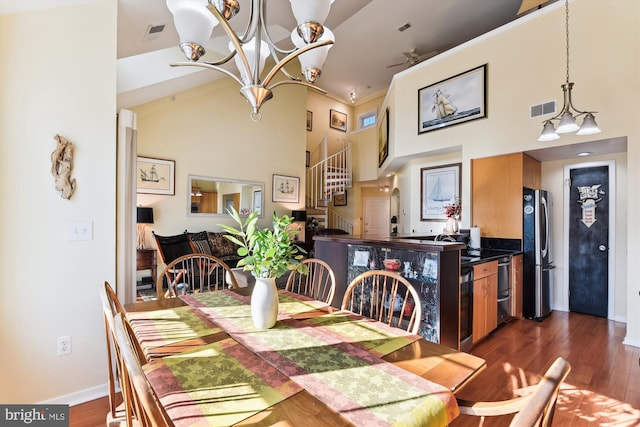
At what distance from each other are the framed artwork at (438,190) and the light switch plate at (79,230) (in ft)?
15.2

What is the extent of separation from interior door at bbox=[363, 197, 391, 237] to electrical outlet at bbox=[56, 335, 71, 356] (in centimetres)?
764

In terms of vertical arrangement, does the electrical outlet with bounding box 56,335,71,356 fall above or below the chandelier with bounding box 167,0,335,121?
below

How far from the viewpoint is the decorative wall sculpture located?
73.6 inches

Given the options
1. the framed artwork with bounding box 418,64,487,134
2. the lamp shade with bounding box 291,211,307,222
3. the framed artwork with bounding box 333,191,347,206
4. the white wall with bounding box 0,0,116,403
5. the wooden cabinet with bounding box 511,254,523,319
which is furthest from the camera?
the framed artwork with bounding box 333,191,347,206

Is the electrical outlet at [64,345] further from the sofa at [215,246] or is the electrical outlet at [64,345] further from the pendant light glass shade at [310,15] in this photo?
the sofa at [215,246]

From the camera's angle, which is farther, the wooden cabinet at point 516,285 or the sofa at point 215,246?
the sofa at point 215,246

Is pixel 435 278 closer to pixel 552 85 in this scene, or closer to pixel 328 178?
pixel 552 85

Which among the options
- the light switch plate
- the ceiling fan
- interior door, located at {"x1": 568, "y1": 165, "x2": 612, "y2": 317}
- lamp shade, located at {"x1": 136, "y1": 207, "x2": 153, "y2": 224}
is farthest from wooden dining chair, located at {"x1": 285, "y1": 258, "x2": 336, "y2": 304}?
the ceiling fan

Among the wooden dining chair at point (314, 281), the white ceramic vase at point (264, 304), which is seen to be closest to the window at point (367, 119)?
the wooden dining chair at point (314, 281)

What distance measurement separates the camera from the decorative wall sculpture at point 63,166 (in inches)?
73.6

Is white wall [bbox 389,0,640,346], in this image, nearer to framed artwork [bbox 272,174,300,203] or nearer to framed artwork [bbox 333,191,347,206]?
framed artwork [bbox 272,174,300,203]

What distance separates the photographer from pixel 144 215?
4680 mm

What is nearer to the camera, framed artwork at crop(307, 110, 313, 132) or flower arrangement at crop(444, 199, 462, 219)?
flower arrangement at crop(444, 199, 462, 219)

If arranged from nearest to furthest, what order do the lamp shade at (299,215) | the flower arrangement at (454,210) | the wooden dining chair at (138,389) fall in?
the wooden dining chair at (138,389) → the flower arrangement at (454,210) → the lamp shade at (299,215)
